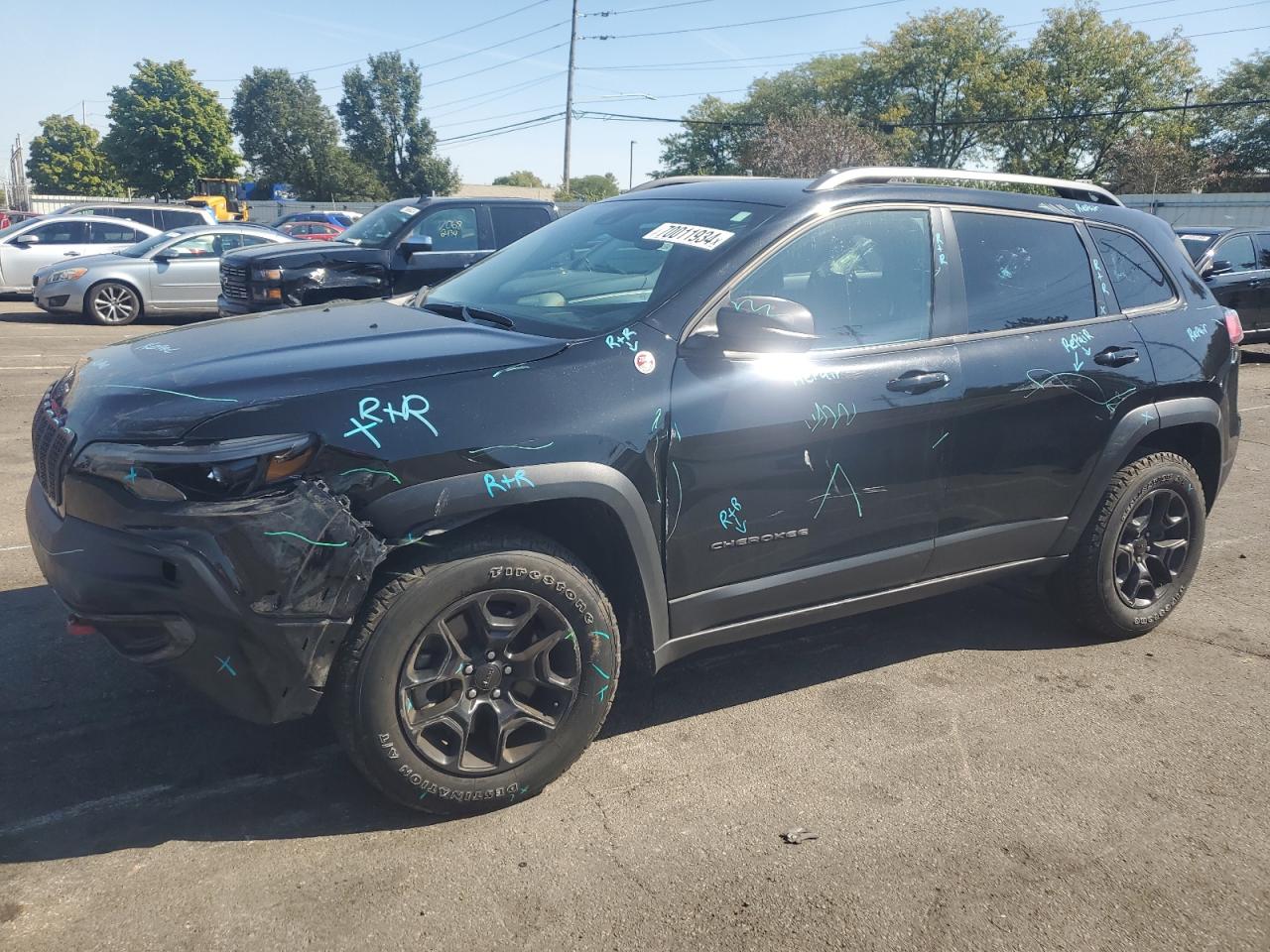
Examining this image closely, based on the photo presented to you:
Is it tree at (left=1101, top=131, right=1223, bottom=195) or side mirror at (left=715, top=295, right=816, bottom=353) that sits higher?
tree at (left=1101, top=131, right=1223, bottom=195)

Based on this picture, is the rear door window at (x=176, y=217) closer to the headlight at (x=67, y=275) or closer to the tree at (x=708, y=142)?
the headlight at (x=67, y=275)

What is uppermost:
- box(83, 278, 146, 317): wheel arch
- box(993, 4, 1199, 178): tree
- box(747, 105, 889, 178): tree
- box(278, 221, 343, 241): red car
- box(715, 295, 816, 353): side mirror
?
box(993, 4, 1199, 178): tree

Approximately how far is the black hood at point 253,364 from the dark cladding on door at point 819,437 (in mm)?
615

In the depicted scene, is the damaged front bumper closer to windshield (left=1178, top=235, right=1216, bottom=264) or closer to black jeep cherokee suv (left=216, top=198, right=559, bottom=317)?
black jeep cherokee suv (left=216, top=198, right=559, bottom=317)

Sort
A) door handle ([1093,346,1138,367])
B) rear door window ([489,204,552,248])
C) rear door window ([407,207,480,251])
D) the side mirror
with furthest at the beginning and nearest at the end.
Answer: rear door window ([489,204,552,248]), rear door window ([407,207,480,251]), door handle ([1093,346,1138,367]), the side mirror

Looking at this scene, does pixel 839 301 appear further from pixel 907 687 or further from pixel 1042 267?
pixel 907 687

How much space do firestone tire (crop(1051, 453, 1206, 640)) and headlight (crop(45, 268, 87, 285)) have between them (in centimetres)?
1442

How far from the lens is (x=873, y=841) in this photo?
2.95 m

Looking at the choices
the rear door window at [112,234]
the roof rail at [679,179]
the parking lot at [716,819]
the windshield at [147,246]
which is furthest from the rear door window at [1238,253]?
the rear door window at [112,234]

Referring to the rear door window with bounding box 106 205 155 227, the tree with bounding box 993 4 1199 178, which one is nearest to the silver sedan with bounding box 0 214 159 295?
the rear door window with bounding box 106 205 155 227

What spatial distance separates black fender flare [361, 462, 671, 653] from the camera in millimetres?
2668

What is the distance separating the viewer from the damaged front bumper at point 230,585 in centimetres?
251

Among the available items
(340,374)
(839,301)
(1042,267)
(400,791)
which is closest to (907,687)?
(839,301)

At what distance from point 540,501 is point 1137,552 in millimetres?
2941
